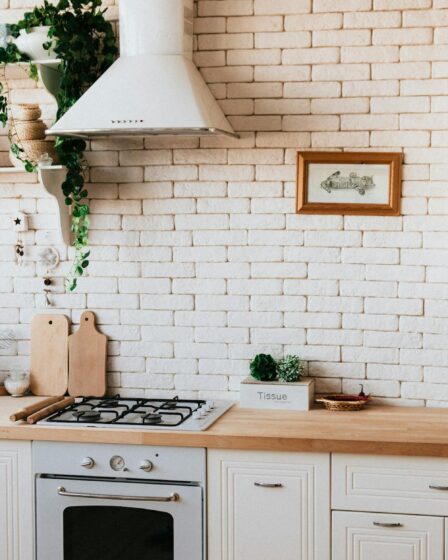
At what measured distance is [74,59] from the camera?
141 inches

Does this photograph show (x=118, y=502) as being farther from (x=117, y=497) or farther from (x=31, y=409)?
(x=31, y=409)

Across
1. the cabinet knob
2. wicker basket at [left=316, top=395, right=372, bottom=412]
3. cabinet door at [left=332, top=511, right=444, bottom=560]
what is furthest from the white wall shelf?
the cabinet knob

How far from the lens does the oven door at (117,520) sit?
3158mm

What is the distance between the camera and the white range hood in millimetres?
3203

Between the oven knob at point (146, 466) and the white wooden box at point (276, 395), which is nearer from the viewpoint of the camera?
the oven knob at point (146, 466)

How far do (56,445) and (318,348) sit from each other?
44.3 inches

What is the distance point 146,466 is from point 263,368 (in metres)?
0.66

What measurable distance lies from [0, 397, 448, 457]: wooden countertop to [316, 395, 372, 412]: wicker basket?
4 cm

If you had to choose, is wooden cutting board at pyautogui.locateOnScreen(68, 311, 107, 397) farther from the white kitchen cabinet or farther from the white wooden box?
the white wooden box

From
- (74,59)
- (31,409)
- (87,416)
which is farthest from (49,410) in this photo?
(74,59)

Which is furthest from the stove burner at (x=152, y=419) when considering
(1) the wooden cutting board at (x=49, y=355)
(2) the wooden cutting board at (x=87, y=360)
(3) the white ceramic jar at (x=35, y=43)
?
(3) the white ceramic jar at (x=35, y=43)

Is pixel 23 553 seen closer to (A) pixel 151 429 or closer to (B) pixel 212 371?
(A) pixel 151 429

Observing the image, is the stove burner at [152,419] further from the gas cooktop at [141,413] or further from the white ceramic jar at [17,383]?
the white ceramic jar at [17,383]

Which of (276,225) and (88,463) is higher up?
(276,225)
